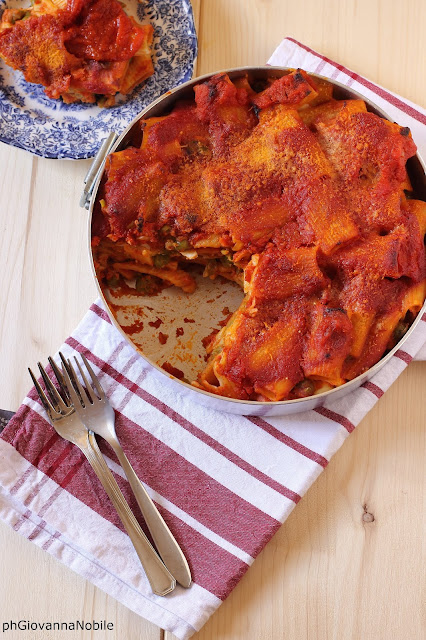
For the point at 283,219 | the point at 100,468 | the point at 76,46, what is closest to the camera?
the point at 283,219

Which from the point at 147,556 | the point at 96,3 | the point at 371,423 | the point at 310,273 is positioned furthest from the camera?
the point at 96,3

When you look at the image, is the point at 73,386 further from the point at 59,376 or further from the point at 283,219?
the point at 283,219

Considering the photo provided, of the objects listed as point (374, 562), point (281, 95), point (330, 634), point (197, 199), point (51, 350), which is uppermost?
point (281, 95)

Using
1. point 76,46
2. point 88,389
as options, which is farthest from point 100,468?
point 76,46

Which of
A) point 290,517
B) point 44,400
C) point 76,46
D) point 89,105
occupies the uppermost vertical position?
point 76,46

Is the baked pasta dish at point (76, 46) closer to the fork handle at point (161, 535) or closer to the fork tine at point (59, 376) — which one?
the fork tine at point (59, 376)

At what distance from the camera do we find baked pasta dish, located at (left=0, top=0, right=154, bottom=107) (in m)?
2.26

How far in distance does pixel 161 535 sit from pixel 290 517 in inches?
14.9

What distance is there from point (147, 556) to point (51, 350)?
698mm

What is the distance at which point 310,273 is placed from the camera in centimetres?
179

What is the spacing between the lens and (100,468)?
1.97 meters

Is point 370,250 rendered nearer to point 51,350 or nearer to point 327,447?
point 327,447

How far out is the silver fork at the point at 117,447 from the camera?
193 centimetres

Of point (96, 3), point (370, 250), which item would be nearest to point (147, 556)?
point (370, 250)
